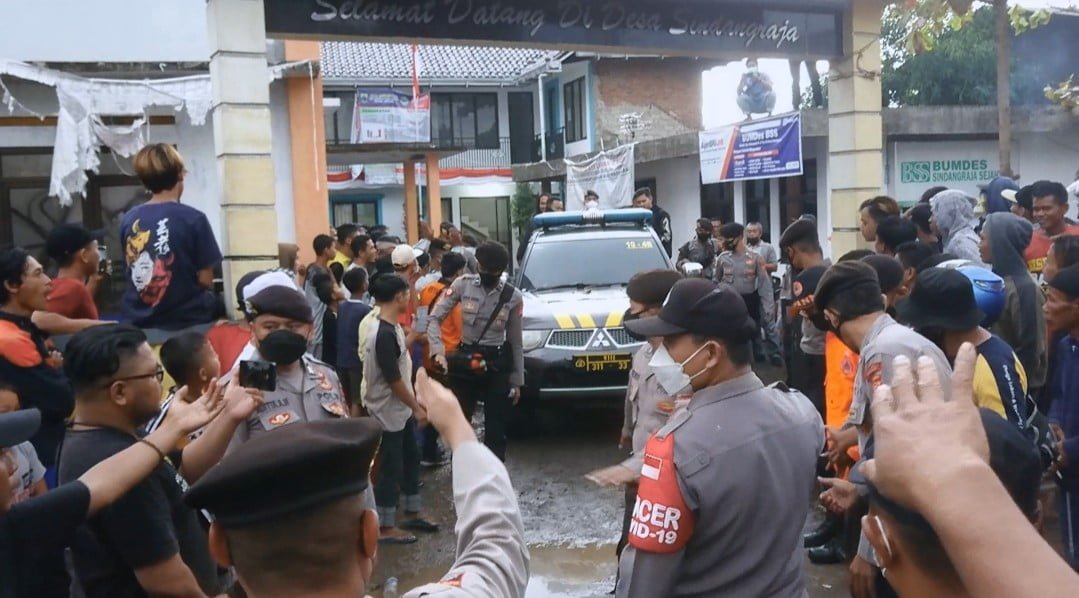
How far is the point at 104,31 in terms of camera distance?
10.3m

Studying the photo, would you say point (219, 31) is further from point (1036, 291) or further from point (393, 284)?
point (1036, 291)

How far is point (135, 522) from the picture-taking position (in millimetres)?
2705

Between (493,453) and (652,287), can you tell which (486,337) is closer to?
(652,287)

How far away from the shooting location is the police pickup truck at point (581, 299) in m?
8.95

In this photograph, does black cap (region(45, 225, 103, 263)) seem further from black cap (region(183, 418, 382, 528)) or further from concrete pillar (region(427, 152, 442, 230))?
concrete pillar (region(427, 152, 442, 230))

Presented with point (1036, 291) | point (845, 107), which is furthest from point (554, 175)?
point (1036, 291)

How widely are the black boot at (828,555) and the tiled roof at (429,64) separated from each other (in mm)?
25737

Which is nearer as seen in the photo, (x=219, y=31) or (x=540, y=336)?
(x=219, y=31)

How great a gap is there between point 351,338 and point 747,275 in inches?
244

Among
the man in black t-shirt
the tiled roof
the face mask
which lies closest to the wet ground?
the face mask

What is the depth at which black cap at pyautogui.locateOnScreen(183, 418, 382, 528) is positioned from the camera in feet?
5.46

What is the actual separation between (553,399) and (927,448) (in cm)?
774

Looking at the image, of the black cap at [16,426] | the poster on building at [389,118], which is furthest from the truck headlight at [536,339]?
the poster on building at [389,118]

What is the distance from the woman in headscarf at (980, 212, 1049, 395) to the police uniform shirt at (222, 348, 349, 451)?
3706 millimetres
